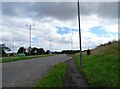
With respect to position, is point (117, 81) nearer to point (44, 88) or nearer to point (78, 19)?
point (44, 88)

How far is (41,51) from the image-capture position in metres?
191

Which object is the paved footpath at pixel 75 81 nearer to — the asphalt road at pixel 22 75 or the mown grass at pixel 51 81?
the mown grass at pixel 51 81

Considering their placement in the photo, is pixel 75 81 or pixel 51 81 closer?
pixel 75 81

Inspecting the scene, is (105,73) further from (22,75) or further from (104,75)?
(22,75)

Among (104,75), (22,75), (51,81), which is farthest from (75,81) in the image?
(22,75)

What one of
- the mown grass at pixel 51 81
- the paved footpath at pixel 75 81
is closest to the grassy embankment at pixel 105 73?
the paved footpath at pixel 75 81

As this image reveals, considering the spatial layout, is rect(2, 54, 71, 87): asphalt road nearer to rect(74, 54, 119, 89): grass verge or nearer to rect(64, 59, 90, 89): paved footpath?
rect(64, 59, 90, 89): paved footpath

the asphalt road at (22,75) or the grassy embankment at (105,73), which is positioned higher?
the grassy embankment at (105,73)

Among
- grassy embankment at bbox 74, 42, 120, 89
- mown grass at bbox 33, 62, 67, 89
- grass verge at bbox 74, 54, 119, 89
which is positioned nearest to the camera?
grass verge at bbox 74, 54, 119, 89

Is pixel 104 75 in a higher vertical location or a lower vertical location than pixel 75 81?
higher

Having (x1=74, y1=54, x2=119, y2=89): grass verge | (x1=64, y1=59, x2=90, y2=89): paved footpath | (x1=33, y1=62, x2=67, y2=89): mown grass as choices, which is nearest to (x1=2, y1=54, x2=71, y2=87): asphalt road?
(x1=33, y1=62, x2=67, y2=89): mown grass

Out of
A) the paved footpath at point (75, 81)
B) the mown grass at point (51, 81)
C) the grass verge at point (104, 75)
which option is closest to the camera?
the grass verge at point (104, 75)

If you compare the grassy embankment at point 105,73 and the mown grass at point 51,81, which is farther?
the mown grass at point 51,81

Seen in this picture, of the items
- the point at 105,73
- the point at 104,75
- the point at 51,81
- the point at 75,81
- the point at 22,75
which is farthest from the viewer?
the point at 22,75
